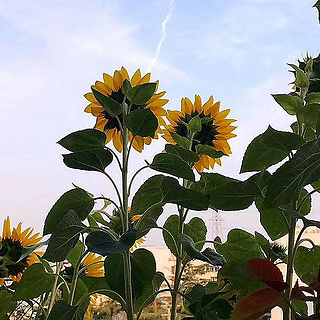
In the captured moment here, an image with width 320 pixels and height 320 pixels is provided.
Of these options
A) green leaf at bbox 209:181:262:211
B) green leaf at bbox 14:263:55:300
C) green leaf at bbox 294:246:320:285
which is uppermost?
green leaf at bbox 209:181:262:211

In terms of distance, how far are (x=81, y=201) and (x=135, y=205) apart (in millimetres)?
54

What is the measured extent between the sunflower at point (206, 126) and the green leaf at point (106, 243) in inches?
10.6

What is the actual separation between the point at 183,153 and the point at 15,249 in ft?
1.25

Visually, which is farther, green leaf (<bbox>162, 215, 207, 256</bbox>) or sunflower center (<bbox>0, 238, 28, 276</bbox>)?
sunflower center (<bbox>0, 238, 28, 276</bbox>)

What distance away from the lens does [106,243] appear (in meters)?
0.39

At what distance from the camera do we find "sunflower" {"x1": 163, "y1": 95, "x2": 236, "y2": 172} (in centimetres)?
66

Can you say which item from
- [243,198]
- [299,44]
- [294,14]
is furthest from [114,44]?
[243,198]

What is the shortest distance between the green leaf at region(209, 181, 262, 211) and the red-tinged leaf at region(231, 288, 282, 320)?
185 mm

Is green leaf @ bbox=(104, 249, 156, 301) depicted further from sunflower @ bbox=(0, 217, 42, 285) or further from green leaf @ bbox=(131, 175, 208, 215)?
sunflower @ bbox=(0, 217, 42, 285)

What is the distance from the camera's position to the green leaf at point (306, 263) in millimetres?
473

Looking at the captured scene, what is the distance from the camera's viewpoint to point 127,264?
0.45 meters

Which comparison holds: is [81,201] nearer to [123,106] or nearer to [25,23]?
[123,106]

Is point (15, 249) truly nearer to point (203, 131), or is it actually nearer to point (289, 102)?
point (203, 131)

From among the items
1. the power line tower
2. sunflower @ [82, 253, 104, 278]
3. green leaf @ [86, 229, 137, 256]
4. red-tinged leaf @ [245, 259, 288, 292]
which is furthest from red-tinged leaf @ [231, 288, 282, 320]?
the power line tower
